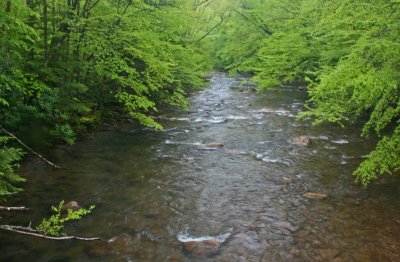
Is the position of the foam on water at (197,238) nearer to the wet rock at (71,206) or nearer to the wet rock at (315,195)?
the wet rock at (71,206)

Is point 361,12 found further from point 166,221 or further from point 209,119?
point 209,119

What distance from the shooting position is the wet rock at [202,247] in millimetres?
7164

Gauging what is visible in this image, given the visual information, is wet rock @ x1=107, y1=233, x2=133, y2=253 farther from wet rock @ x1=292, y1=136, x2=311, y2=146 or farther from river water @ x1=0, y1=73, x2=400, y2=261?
wet rock @ x1=292, y1=136, x2=311, y2=146

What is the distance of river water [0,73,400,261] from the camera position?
7211mm

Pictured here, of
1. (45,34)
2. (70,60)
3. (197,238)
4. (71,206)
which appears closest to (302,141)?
(197,238)

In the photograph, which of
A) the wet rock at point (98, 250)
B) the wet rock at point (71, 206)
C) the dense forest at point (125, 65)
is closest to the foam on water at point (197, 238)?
the wet rock at point (98, 250)

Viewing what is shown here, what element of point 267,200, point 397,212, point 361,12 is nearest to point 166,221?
point 267,200

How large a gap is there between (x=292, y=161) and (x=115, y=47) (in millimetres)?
7160

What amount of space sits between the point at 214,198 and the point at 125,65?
5778mm

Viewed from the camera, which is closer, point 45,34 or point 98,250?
point 98,250

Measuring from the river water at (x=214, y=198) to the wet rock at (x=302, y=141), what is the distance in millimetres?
230

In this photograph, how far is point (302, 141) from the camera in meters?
14.5

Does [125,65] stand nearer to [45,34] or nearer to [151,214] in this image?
[45,34]

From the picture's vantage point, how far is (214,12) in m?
34.5
